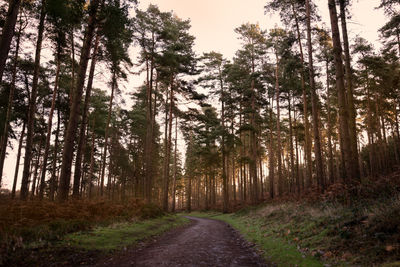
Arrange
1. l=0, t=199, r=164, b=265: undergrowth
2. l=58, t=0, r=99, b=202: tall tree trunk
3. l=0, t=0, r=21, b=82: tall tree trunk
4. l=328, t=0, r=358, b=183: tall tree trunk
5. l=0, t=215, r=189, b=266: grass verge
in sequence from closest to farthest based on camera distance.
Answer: l=0, t=215, r=189, b=266: grass verge → l=0, t=199, r=164, b=265: undergrowth → l=0, t=0, r=21, b=82: tall tree trunk → l=328, t=0, r=358, b=183: tall tree trunk → l=58, t=0, r=99, b=202: tall tree trunk

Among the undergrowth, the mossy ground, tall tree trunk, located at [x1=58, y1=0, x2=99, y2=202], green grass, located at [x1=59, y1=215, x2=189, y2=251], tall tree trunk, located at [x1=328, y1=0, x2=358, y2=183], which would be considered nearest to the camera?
the mossy ground

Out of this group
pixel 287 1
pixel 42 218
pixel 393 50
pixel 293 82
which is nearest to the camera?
pixel 42 218

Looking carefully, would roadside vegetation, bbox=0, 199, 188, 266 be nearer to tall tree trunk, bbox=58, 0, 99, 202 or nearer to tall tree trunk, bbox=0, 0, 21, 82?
tall tree trunk, bbox=58, 0, 99, 202

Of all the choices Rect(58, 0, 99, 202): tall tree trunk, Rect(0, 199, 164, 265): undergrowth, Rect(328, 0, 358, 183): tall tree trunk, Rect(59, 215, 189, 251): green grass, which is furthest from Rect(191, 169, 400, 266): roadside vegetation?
Rect(58, 0, 99, 202): tall tree trunk

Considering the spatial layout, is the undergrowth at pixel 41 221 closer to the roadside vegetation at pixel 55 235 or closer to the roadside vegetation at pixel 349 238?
the roadside vegetation at pixel 55 235

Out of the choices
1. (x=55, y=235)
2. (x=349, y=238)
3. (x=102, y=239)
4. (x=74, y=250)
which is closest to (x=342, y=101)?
(x=349, y=238)

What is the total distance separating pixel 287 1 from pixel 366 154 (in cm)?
3133

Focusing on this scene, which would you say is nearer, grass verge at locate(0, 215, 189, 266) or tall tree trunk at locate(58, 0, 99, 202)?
grass verge at locate(0, 215, 189, 266)

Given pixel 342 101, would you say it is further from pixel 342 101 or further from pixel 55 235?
pixel 55 235

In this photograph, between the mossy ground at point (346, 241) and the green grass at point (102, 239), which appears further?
the green grass at point (102, 239)

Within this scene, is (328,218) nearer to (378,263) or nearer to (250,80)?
(378,263)

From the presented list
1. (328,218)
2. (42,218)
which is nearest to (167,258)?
(42,218)

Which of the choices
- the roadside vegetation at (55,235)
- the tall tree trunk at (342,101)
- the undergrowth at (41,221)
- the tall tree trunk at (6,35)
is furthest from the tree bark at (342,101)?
the tall tree trunk at (6,35)

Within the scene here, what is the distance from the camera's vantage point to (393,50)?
2269cm
